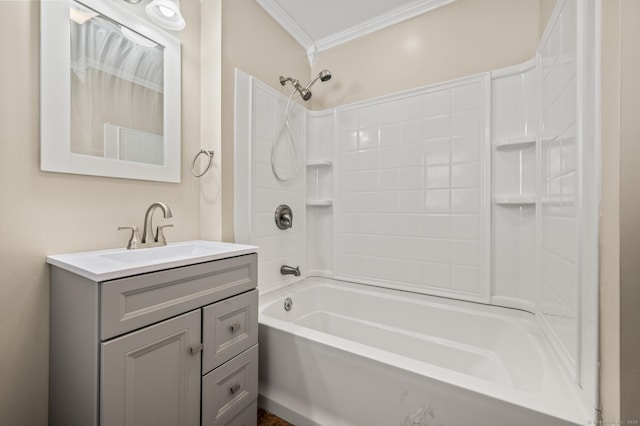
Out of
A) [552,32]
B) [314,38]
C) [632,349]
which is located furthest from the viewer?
Answer: [314,38]

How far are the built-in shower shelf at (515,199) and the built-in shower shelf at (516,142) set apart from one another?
11.2 inches

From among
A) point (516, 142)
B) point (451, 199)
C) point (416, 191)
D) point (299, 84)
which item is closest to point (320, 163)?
point (299, 84)

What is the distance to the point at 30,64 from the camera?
982mm

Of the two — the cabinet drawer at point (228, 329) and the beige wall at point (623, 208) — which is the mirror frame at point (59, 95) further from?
the beige wall at point (623, 208)

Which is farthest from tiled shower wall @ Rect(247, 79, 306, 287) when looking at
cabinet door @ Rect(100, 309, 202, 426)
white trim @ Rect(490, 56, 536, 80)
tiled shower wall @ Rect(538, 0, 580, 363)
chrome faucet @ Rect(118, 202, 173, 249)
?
tiled shower wall @ Rect(538, 0, 580, 363)

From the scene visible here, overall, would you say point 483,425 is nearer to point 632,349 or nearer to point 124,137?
point 632,349

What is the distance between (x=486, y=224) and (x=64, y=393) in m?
2.08

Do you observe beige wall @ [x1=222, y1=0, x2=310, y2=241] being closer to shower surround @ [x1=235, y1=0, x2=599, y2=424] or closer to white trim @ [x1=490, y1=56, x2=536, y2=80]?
shower surround @ [x1=235, y1=0, x2=599, y2=424]

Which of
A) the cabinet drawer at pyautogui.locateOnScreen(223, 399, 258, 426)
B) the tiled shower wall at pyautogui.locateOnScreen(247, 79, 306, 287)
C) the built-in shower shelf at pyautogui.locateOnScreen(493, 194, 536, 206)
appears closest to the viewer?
the cabinet drawer at pyautogui.locateOnScreen(223, 399, 258, 426)

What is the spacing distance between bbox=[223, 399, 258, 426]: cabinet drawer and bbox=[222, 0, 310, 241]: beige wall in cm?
85

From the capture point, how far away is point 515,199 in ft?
4.85

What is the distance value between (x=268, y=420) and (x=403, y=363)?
0.79 metres

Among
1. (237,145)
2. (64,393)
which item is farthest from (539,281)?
(64,393)

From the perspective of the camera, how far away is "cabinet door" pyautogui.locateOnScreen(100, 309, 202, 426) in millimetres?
774
